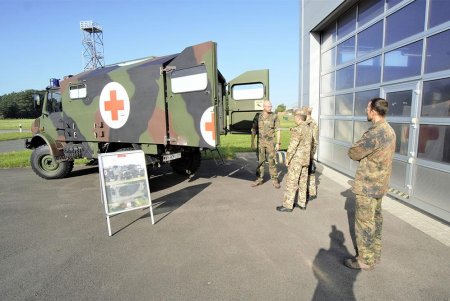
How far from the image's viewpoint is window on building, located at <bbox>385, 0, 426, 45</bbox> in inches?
173

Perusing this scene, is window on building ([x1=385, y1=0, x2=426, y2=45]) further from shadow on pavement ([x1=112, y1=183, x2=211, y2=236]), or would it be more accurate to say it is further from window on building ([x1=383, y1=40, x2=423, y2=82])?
shadow on pavement ([x1=112, y1=183, x2=211, y2=236])

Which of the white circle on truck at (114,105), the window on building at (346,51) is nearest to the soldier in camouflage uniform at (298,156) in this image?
the white circle on truck at (114,105)

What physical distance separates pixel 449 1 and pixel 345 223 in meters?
3.44

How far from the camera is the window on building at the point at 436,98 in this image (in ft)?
12.8

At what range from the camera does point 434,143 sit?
416cm

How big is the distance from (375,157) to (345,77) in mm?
5007

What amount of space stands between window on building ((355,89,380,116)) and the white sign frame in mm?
4838

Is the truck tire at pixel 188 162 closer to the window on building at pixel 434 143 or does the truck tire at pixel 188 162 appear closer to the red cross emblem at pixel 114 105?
the red cross emblem at pixel 114 105

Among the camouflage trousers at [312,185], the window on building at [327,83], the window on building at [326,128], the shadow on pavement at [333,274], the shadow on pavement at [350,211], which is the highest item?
the window on building at [327,83]

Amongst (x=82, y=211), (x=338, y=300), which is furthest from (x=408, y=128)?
(x=82, y=211)

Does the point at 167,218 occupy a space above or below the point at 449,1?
below

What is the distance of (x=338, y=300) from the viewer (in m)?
2.32

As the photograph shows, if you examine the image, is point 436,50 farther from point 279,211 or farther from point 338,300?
point 338,300

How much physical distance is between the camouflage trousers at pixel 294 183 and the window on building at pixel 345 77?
3551 mm
